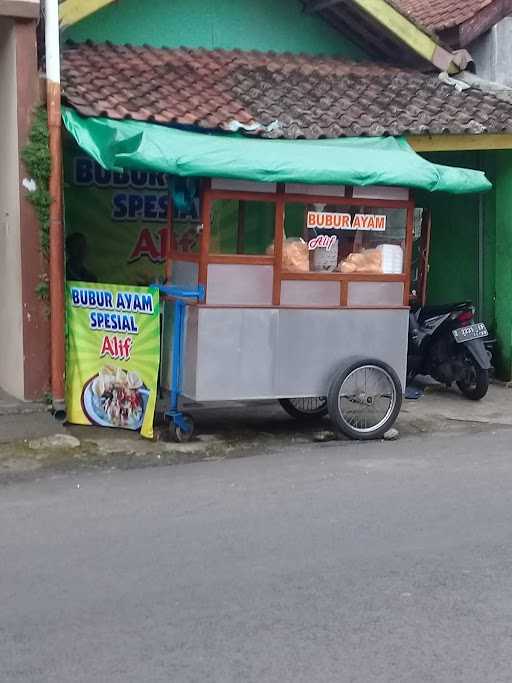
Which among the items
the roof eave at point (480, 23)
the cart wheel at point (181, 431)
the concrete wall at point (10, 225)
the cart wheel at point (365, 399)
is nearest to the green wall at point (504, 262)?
the roof eave at point (480, 23)

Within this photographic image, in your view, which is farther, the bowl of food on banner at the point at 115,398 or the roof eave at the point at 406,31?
the roof eave at the point at 406,31

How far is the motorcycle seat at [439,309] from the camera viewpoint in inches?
415

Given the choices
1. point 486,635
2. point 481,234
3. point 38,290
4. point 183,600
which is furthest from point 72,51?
point 486,635

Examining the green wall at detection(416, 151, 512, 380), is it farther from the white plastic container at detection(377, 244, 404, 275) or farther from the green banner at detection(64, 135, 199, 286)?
the green banner at detection(64, 135, 199, 286)

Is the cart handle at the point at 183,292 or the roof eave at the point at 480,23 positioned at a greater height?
the roof eave at the point at 480,23

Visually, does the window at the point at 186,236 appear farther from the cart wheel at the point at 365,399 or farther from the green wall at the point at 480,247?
the green wall at the point at 480,247

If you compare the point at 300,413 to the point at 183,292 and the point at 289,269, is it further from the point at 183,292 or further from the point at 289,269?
the point at 183,292

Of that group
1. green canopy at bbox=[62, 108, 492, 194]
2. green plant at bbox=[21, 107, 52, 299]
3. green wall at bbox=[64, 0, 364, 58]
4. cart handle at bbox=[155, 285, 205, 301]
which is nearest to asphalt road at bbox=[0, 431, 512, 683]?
cart handle at bbox=[155, 285, 205, 301]

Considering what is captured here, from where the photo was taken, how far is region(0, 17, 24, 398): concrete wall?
27.9 ft

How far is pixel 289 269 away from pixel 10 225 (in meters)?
2.65

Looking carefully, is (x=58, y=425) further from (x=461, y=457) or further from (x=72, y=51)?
(x=72, y=51)

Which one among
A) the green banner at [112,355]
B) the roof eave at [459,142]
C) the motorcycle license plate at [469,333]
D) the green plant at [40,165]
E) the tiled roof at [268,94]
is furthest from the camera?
the motorcycle license plate at [469,333]

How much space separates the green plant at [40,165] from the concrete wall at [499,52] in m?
6.02

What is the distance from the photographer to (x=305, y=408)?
362 inches
